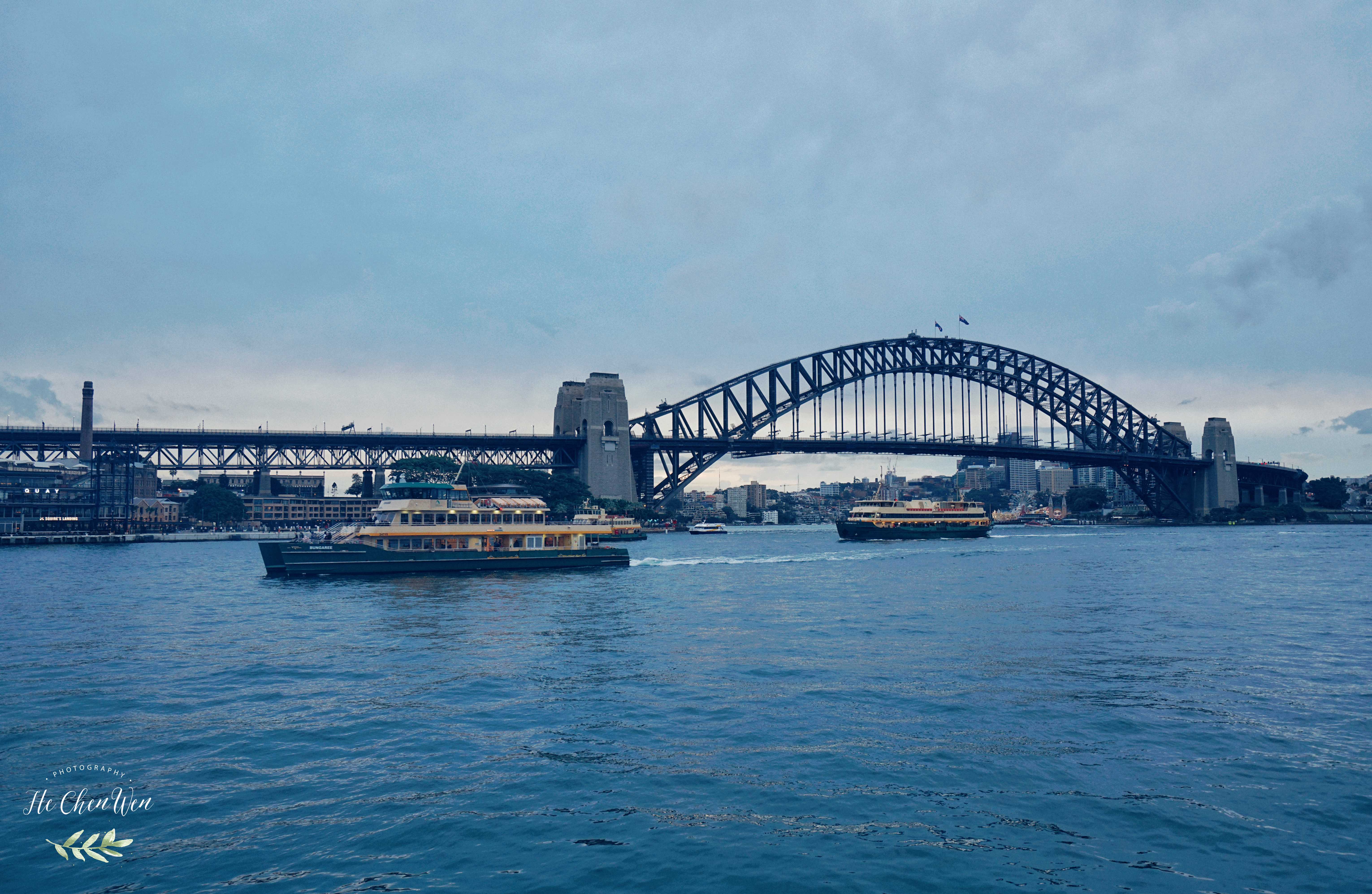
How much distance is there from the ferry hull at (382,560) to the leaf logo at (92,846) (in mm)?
35618

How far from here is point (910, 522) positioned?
322 feet

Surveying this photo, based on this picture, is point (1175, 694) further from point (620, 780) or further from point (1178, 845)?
point (620, 780)

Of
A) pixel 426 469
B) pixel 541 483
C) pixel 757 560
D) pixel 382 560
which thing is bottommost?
pixel 757 560

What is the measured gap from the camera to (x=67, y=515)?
11675 cm

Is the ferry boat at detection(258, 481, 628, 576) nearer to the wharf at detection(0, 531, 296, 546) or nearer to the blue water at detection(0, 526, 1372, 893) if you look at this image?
the blue water at detection(0, 526, 1372, 893)

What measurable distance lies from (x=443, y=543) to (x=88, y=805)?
3704 cm

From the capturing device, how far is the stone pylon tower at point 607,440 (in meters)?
119

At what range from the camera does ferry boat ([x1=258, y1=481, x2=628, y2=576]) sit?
44812 millimetres

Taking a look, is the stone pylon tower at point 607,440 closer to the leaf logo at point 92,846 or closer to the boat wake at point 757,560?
the boat wake at point 757,560

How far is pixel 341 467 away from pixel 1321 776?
127045 mm

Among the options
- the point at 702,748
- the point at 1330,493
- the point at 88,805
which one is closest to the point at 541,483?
the point at 702,748

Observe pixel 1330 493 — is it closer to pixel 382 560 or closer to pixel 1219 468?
pixel 1219 468

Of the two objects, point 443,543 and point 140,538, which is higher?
point 443,543

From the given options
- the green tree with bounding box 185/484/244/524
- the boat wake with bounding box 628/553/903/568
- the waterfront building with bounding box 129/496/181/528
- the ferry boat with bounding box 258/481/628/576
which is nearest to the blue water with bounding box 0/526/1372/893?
the ferry boat with bounding box 258/481/628/576
